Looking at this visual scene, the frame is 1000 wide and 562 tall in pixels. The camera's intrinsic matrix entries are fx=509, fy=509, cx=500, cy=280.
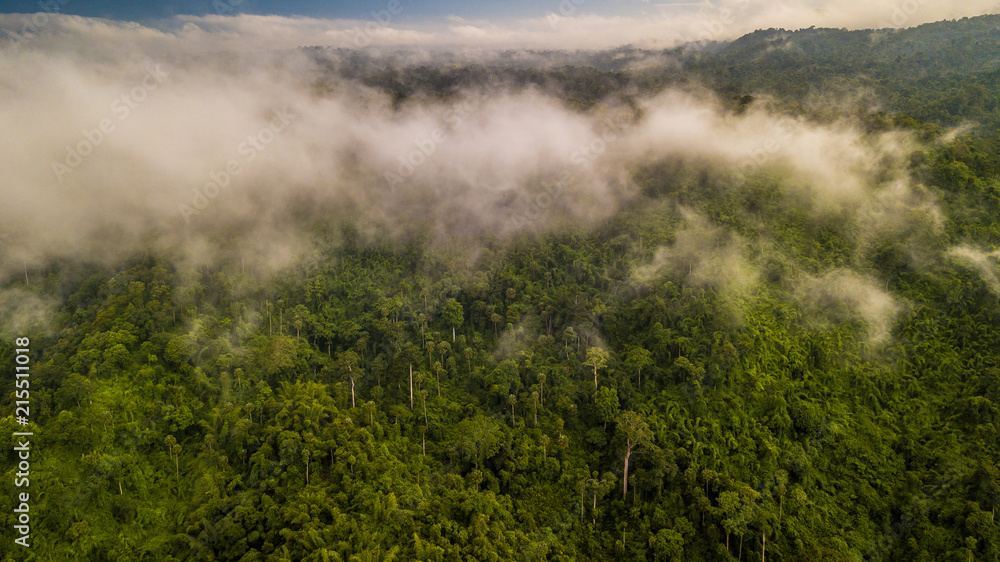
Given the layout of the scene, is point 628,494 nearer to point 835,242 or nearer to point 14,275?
point 835,242

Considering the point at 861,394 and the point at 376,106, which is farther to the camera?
the point at 376,106

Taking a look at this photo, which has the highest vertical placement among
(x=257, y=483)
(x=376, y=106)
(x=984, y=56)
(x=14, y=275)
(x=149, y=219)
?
(x=984, y=56)

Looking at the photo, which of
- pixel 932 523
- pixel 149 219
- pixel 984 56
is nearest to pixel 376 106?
pixel 149 219

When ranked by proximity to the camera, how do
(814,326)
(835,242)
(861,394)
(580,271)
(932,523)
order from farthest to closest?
1. (580,271)
2. (835,242)
3. (814,326)
4. (861,394)
5. (932,523)

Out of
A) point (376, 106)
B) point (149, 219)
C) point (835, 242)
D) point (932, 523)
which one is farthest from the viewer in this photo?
point (376, 106)

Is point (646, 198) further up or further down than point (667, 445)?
further up

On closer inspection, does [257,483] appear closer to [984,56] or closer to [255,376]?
[255,376]
